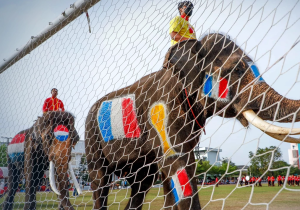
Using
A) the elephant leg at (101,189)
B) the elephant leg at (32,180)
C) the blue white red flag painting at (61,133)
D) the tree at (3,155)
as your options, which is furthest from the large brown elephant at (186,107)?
the tree at (3,155)

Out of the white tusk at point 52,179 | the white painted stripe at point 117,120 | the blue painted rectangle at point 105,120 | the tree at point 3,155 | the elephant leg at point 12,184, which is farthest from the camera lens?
the tree at point 3,155

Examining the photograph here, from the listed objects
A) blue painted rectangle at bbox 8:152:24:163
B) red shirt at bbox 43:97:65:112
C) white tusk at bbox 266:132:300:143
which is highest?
red shirt at bbox 43:97:65:112

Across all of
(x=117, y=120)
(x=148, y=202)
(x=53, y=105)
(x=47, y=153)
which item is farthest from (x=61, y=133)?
(x=148, y=202)

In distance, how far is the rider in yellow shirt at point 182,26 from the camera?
2.24 meters

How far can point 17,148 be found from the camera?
15.0ft

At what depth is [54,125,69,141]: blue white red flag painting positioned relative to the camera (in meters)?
3.69

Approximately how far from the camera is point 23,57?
3.75 meters

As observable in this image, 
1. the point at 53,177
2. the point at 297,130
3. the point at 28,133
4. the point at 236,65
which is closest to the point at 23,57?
the point at 28,133

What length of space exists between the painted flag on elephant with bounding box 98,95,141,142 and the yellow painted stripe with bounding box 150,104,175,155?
203 millimetres

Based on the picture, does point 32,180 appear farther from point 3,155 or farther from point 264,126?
point 264,126

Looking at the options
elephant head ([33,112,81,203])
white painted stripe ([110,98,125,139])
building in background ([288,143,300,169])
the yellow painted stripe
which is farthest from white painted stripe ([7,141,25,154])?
building in background ([288,143,300,169])

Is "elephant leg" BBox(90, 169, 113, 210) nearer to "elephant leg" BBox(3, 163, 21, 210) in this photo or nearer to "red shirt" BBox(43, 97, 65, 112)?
"red shirt" BBox(43, 97, 65, 112)

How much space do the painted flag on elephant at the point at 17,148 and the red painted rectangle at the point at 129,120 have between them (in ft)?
8.21

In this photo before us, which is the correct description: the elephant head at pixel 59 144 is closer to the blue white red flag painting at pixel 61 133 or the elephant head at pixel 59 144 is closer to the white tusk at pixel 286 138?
the blue white red flag painting at pixel 61 133
